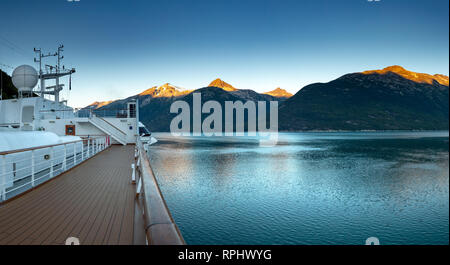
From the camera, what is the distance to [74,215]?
14.7 ft

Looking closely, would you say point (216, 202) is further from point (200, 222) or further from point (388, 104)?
point (388, 104)

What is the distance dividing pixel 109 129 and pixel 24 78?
13.7m

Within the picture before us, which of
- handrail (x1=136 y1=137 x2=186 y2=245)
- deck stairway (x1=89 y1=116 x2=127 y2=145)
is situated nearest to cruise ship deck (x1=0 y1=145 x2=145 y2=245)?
handrail (x1=136 y1=137 x2=186 y2=245)

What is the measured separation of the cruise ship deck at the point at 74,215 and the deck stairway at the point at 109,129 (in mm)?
14650

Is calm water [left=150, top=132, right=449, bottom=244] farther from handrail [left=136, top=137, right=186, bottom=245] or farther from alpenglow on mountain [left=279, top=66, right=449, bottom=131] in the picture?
alpenglow on mountain [left=279, top=66, right=449, bottom=131]

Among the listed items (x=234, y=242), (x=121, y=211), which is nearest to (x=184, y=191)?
Result: (x=234, y=242)

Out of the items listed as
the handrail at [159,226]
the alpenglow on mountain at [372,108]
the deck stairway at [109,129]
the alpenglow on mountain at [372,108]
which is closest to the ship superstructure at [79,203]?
the handrail at [159,226]

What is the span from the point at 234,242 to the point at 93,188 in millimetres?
6293

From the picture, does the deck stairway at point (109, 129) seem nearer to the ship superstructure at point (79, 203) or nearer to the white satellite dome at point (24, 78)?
the ship superstructure at point (79, 203)

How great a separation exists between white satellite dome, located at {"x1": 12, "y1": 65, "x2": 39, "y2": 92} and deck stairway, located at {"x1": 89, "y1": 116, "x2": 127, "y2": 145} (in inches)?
464

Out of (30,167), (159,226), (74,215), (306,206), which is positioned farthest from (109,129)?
(159,226)

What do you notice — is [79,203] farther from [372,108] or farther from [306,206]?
[372,108]

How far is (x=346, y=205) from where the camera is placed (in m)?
15.8

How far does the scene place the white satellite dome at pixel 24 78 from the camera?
26.5 metres
